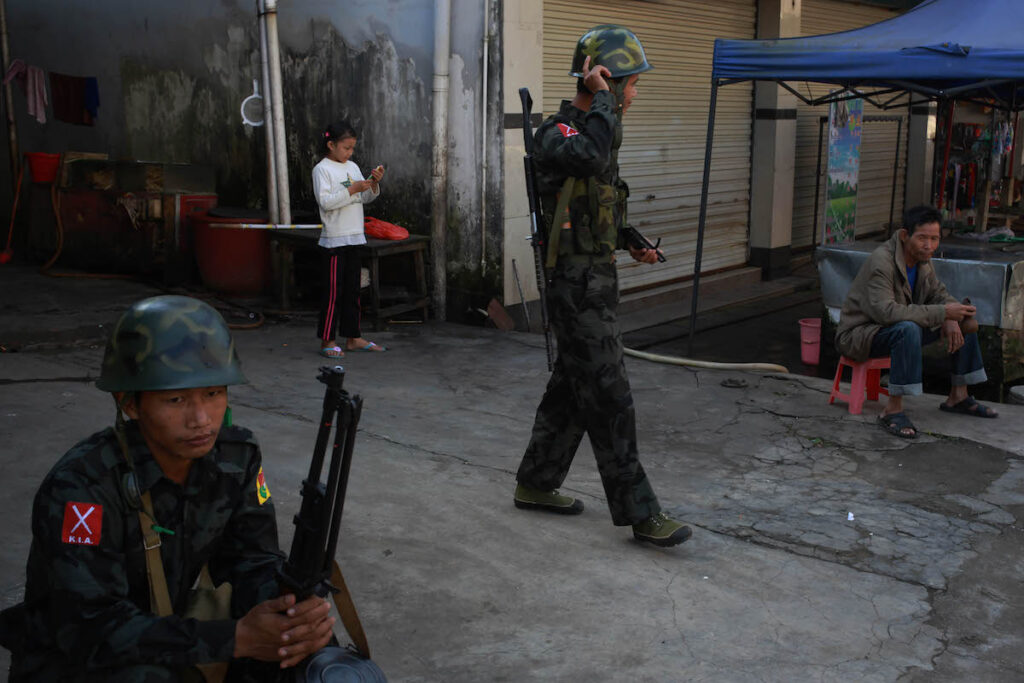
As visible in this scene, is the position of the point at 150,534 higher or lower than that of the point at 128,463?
lower

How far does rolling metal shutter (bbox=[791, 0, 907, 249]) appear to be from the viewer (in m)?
12.8

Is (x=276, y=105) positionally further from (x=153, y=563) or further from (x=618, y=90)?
(x=153, y=563)

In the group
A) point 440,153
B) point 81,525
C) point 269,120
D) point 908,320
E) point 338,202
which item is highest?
point 269,120

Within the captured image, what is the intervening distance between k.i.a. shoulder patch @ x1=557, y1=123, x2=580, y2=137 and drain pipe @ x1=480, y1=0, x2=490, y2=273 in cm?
412

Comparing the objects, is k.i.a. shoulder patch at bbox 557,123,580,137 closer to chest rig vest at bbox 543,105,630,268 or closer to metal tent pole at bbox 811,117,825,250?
chest rig vest at bbox 543,105,630,268

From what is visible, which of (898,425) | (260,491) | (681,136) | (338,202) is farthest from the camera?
(681,136)

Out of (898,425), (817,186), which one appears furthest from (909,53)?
(817,186)

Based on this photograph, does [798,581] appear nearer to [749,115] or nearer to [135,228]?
[135,228]

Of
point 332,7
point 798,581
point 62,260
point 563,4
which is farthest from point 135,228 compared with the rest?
point 798,581

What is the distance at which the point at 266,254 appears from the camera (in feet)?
29.0

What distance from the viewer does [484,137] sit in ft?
27.0

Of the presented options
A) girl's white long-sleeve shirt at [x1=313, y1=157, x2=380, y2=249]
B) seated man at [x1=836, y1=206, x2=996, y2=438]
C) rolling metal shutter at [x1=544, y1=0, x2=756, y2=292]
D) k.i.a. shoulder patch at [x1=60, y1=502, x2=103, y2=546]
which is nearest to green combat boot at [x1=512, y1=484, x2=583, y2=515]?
seated man at [x1=836, y1=206, x2=996, y2=438]

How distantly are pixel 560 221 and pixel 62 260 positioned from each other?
23.9 ft

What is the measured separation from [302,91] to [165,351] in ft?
24.2
